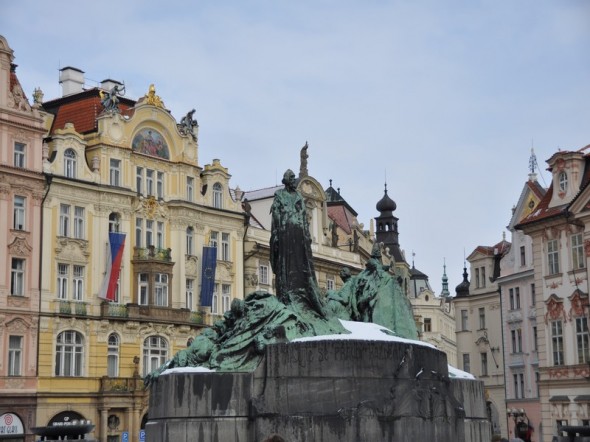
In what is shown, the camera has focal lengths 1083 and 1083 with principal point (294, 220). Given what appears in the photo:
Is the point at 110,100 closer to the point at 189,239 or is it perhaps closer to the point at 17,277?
the point at 189,239

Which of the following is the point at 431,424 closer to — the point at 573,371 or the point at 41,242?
the point at 573,371

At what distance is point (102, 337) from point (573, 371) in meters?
17.2

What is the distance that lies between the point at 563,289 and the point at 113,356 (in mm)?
16883

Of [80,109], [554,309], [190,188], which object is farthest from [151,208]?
[554,309]

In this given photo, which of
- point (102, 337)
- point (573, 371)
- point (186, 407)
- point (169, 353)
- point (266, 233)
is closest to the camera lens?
point (186, 407)

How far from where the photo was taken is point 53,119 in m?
44.1

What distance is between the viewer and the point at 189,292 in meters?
44.9

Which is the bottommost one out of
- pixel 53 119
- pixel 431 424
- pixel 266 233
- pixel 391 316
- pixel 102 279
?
pixel 431 424

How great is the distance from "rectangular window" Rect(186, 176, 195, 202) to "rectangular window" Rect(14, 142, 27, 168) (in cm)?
828

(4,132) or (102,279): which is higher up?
(4,132)

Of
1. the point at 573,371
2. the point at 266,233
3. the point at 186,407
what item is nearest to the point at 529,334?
the point at 573,371

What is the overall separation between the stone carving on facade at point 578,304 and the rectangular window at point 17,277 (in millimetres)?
19320

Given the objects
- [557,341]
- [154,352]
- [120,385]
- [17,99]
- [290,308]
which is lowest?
[120,385]

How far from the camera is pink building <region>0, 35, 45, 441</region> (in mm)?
37406
